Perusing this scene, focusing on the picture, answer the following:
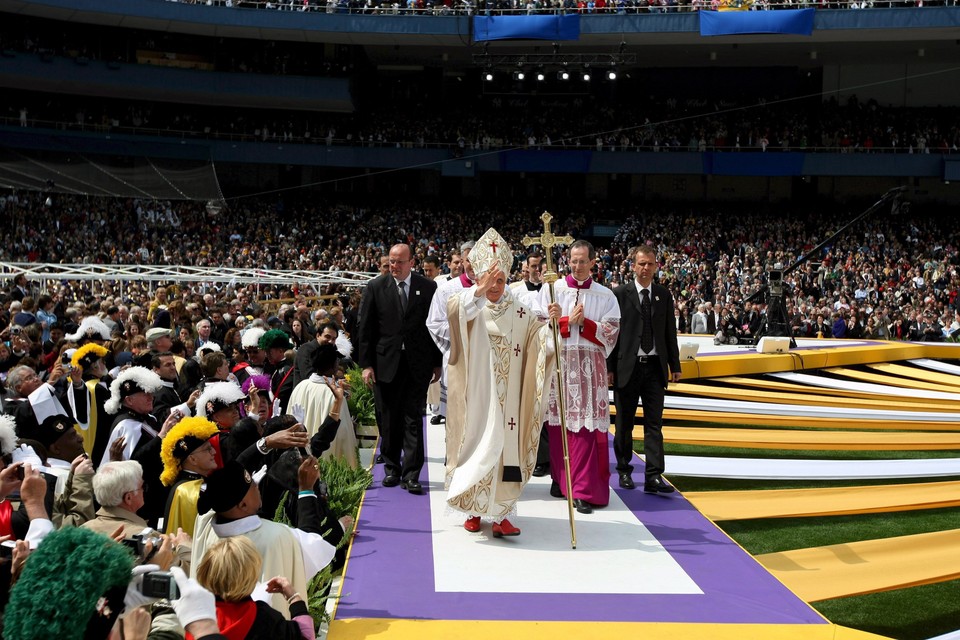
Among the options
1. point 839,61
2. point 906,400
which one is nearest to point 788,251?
point 839,61

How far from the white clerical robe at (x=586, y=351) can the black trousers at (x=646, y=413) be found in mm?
481

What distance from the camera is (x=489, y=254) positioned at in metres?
7.66

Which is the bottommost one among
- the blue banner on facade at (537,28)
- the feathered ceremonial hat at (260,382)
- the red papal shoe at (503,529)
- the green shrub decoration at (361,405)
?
the red papal shoe at (503,529)

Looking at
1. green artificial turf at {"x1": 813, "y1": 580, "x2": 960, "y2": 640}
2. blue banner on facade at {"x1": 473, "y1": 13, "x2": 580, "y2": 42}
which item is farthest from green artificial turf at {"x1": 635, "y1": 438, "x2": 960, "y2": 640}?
blue banner on facade at {"x1": 473, "y1": 13, "x2": 580, "y2": 42}

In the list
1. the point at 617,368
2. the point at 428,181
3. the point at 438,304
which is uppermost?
the point at 428,181

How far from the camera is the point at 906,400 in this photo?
14812 millimetres

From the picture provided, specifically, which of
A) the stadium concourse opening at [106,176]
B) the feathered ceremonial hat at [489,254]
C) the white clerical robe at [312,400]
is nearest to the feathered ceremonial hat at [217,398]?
the white clerical robe at [312,400]

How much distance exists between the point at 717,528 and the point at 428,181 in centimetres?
3838

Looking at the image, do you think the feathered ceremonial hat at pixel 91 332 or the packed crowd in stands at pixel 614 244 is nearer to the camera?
the feathered ceremonial hat at pixel 91 332

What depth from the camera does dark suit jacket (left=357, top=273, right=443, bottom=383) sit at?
353 inches

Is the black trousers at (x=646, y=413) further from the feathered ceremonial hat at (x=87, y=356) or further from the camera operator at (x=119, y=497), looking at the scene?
the camera operator at (x=119, y=497)

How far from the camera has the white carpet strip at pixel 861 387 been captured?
1538 centimetres

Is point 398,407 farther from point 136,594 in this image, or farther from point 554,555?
point 136,594

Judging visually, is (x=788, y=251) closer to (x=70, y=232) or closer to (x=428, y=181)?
(x=428, y=181)
